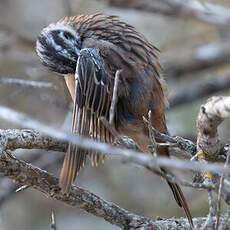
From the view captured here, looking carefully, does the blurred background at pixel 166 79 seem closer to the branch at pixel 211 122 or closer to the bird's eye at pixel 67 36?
the bird's eye at pixel 67 36

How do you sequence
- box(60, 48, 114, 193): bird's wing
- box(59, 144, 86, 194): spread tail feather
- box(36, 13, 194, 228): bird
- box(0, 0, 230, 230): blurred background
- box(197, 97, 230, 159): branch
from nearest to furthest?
box(197, 97, 230, 159): branch
box(59, 144, 86, 194): spread tail feather
box(60, 48, 114, 193): bird's wing
box(36, 13, 194, 228): bird
box(0, 0, 230, 230): blurred background

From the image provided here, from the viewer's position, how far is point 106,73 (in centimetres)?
347

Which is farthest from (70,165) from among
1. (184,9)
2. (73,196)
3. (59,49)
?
(184,9)

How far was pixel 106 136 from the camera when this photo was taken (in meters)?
3.20

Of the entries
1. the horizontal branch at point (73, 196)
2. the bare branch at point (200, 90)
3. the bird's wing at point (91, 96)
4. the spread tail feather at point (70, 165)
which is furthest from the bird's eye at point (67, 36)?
the bare branch at point (200, 90)

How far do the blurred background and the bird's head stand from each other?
3.39 ft

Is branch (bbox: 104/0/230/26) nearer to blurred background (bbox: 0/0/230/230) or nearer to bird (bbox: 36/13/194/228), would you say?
blurred background (bbox: 0/0/230/230)

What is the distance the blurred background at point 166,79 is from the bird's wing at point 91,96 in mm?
1292

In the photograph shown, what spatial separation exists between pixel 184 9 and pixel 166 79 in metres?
0.54

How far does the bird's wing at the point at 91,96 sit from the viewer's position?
10.5 feet

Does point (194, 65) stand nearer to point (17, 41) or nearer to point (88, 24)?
point (17, 41)

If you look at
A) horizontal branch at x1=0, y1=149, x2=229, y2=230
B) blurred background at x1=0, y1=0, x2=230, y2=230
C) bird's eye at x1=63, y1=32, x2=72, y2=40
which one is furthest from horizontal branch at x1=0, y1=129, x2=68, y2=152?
blurred background at x1=0, y1=0, x2=230, y2=230

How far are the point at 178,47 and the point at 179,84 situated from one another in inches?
11.6

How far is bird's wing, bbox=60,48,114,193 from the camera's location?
3213 millimetres
